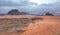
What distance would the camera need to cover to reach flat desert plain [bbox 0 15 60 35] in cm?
249

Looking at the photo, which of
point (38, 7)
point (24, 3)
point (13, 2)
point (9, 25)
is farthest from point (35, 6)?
point (9, 25)

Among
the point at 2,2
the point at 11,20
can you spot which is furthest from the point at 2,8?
the point at 11,20

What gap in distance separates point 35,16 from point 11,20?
508mm

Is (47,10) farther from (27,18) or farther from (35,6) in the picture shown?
(27,18)

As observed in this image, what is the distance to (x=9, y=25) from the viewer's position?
8.54 feet

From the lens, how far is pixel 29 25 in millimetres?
2598

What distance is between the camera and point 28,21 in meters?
2.67

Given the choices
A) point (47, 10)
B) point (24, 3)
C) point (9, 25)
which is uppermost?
point (24, 3)

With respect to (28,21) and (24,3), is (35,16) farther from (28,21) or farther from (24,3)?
(24,3)

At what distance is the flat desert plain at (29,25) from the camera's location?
2.49 metres

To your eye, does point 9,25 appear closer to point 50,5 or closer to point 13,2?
point 13,2

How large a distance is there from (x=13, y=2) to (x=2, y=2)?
9.1 inches

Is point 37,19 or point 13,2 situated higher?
point 13,2

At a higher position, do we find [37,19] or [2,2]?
[2,2]
